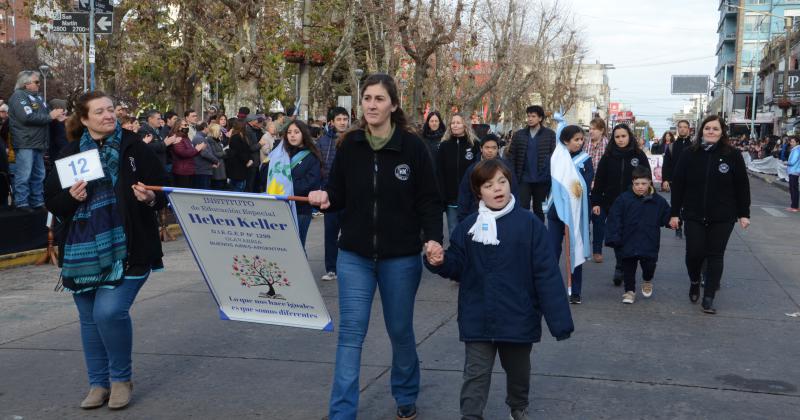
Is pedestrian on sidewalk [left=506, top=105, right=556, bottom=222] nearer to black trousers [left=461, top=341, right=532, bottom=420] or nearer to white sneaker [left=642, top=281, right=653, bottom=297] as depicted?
white sneaker [left=642, top=281, right=653, bottom=297]

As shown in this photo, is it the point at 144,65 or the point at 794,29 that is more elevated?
the point at 794,29

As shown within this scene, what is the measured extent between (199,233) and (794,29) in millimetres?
62247

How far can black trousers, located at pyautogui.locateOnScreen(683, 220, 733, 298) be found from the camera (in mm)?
8336

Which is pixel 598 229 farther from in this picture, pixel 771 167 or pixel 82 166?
pixel 771 167

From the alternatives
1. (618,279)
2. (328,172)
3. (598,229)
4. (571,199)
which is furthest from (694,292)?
(328,172)

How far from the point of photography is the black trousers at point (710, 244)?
27.3 ft

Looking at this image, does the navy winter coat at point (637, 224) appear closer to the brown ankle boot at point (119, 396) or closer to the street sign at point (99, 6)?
the brown ankle boot at point (119, 396)

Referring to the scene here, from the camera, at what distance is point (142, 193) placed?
5109 millimetres

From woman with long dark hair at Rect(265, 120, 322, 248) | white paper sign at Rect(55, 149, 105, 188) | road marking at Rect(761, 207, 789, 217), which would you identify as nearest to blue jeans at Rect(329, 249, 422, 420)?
white paper sign at Rect(55, 149, 105, 188)

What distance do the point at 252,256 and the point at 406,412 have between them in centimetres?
126

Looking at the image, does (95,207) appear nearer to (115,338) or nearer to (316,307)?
(115,338)

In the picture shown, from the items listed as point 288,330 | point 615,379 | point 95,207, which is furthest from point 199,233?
point 615,379

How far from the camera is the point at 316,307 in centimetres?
524

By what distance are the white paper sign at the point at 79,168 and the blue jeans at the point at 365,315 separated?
1457 millimetres
